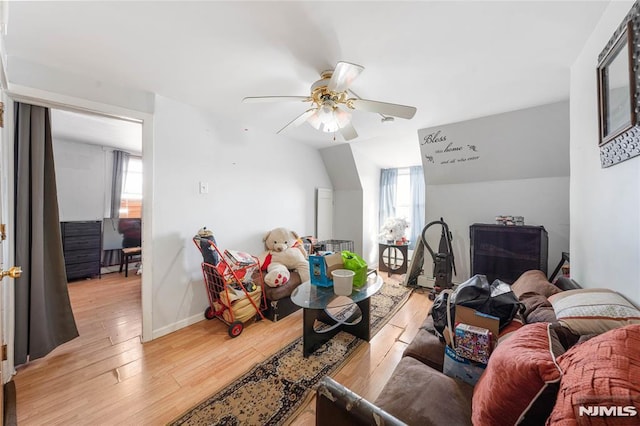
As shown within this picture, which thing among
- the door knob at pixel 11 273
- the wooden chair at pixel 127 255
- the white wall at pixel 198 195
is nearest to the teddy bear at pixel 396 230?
the white wall at pixel 198 195

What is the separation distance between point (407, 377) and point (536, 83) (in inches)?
101

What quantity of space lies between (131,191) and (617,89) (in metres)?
Answer: 6.28

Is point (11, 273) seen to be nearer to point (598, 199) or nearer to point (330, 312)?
point (330, 312)

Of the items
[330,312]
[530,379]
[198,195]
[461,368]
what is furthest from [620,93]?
[198,195]

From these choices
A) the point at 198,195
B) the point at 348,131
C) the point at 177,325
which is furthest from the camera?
the point at 198,195

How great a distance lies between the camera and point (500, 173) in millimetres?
3041

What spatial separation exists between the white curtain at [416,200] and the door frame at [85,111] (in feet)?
14.1

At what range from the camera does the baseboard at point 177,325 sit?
7.27 feet

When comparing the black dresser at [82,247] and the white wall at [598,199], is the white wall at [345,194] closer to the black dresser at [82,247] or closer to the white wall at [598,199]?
the white wall at [598,199]

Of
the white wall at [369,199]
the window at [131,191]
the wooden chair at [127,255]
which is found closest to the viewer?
the wooden chair at [127,255]

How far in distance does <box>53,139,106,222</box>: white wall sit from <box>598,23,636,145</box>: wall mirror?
6.24 meters

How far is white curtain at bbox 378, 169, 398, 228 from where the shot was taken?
493 centimetres

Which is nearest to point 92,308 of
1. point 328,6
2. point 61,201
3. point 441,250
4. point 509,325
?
point 61,201

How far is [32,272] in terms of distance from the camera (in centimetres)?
181
